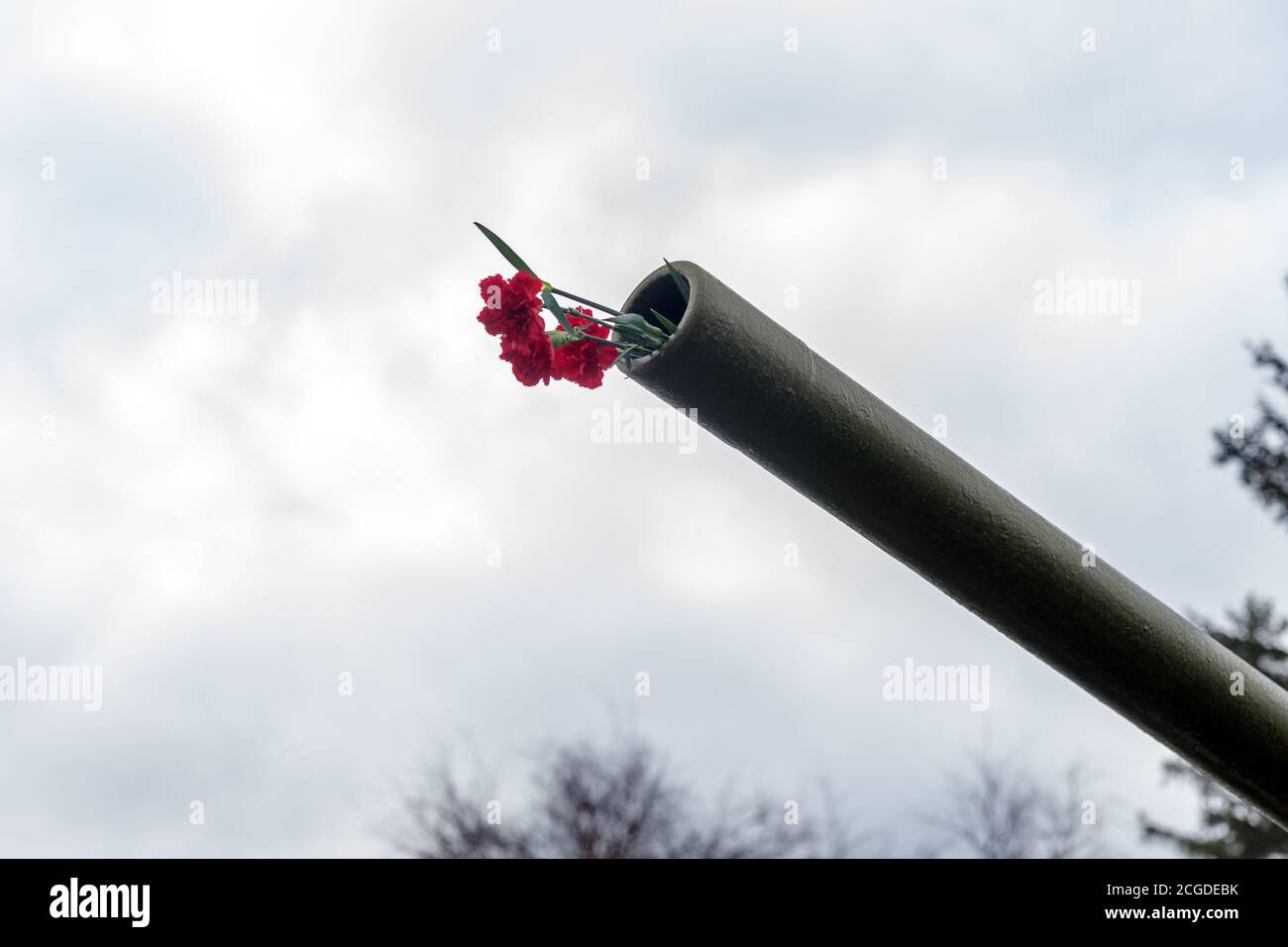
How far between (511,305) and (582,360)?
118 millimetres

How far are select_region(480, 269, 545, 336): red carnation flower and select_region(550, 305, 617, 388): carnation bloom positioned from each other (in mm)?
48

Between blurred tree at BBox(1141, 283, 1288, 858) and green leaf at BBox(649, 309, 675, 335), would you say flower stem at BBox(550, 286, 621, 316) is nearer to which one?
green leaf at BBox(649, 309, 675, 335)

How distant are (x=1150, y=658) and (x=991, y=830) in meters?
23.3

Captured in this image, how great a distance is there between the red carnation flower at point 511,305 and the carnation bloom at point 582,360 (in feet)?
0.16

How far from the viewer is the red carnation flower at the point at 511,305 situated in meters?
1.55

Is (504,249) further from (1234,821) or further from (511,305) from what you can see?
(1234,821)

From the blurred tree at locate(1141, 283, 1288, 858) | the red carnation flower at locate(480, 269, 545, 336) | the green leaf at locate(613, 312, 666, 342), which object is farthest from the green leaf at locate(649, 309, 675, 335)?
the blurred tree at locate(1141, 283, 1288, 858)

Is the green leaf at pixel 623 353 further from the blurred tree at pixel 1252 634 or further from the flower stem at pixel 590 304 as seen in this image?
the blurred tree at pixel 1252 634

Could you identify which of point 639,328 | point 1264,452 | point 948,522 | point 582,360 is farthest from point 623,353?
point 1264,452

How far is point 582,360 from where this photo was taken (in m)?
1.56
